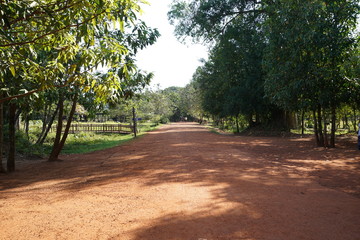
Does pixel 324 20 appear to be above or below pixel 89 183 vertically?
above

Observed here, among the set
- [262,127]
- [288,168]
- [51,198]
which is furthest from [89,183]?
[262,127]

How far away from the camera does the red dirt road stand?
413 centimetres

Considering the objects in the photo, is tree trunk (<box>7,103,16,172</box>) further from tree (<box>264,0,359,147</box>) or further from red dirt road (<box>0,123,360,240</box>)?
tree (<box>264,0,359,147</box>)

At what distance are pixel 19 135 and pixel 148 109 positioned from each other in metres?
46.9

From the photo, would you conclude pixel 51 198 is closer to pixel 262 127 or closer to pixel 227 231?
pixel 227 231

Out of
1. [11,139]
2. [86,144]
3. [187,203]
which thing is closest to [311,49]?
[187,203]

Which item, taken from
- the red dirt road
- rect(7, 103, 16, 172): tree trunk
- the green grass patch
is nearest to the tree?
the red dirt road

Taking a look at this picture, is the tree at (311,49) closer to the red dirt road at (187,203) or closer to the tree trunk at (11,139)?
the red dirt road at (187,203)

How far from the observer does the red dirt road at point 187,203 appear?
4.13 meters

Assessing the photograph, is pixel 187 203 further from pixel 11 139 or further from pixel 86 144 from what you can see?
pixel 86 144

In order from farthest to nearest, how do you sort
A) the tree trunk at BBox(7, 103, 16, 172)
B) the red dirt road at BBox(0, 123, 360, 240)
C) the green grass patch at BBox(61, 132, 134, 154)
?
the green grass patch at BBox(61, 132, 134, 154) < the tree trunk at BBox(7, 103, 16, 172) < the red dirt road at BBox(0, 123, 360, 240)

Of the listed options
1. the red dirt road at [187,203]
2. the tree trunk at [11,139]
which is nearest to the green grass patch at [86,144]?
the tree trunk at [11,139]

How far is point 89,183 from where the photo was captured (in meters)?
7.69

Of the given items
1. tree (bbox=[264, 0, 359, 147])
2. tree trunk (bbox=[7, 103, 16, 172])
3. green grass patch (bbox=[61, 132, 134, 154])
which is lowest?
green grass patch (bbox=[61, 132, 134, 154])
